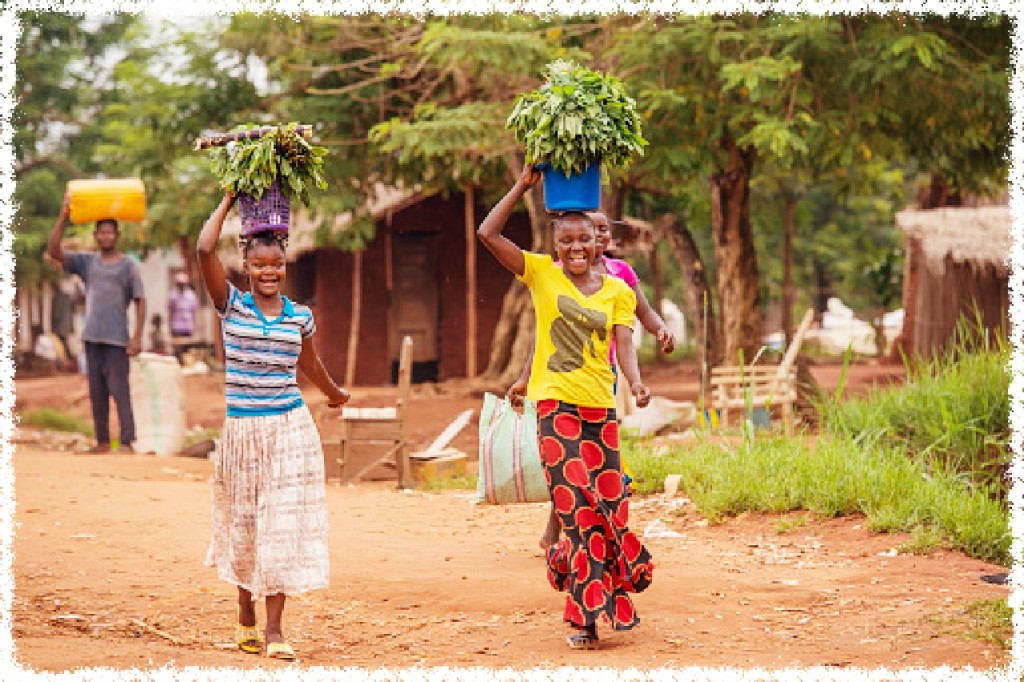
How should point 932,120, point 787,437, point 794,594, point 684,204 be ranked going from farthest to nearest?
point 684,204, point 932,120, point 787,437, point 794,594

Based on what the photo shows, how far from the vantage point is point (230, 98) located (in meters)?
16.3

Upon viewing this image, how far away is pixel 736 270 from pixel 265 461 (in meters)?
10.9

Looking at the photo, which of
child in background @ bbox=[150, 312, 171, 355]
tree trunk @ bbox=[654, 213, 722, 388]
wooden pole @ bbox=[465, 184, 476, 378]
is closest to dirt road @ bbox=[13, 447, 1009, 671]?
tree trunk @ bbox=[654, 213, 722, 388]

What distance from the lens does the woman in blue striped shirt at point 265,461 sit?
486 cm

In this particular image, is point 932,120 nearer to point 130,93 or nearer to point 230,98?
point 230,98

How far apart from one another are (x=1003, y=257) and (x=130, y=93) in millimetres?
11645

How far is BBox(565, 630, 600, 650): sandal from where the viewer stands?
5.08 m

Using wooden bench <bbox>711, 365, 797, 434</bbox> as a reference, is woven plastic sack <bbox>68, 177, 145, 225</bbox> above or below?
above

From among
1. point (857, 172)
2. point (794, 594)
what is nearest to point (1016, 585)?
point (794, 594)

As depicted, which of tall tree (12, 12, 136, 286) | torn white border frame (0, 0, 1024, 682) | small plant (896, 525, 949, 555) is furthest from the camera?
tall tree (12, 12, 136, 286)

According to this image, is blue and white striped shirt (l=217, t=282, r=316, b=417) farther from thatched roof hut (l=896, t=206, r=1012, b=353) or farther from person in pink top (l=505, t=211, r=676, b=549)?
thatched roof hut (l=896, t=206, r=1012, b=353)

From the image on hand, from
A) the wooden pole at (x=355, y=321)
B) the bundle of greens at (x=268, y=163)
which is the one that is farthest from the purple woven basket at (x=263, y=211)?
the wooden pole at (x=355, y=321)

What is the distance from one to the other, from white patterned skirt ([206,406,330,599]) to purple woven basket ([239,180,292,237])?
0.69 m

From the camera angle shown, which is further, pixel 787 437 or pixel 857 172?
pixel 857 172
